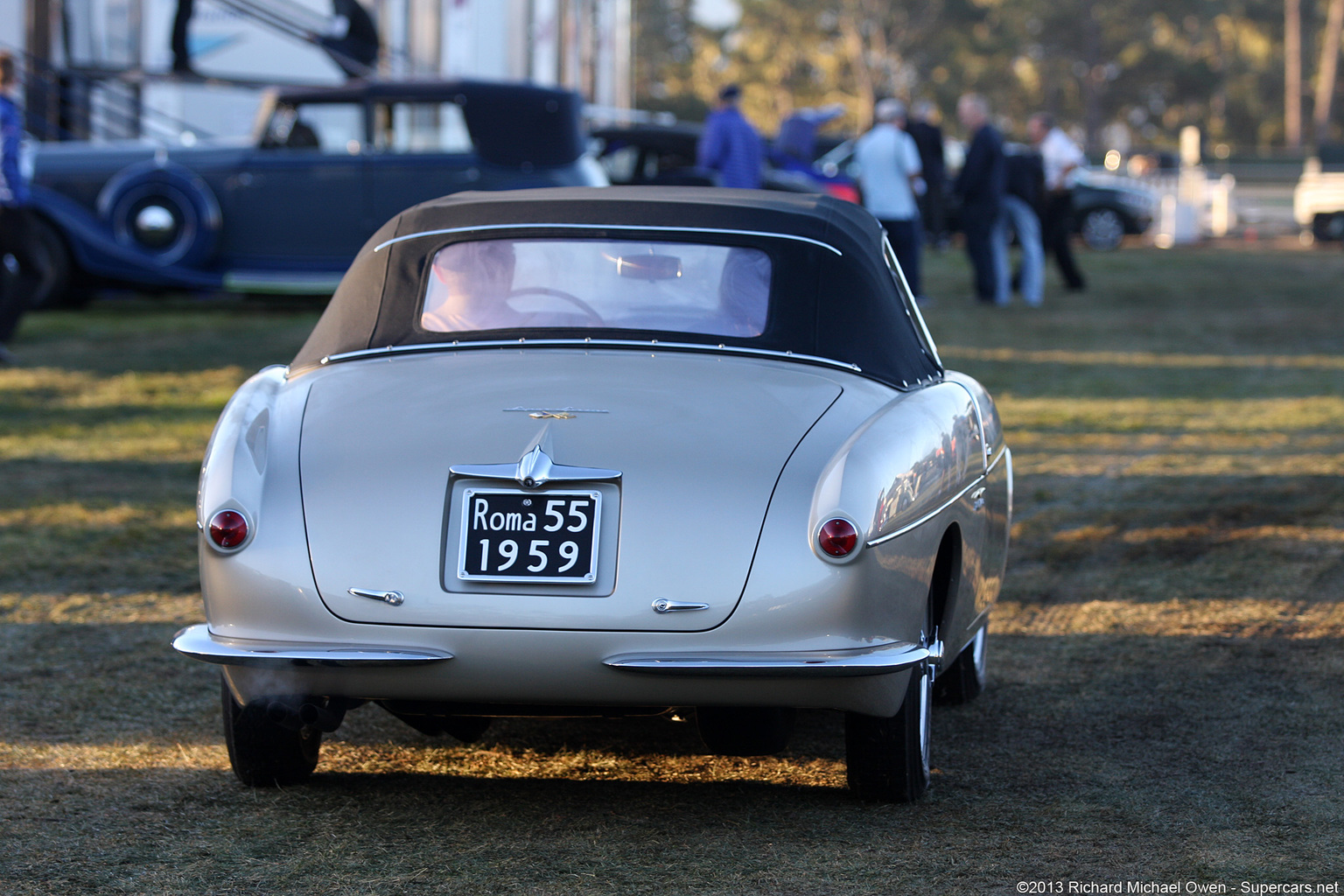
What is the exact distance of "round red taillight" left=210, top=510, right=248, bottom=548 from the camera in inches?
133

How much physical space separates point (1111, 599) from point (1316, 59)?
78.1 m

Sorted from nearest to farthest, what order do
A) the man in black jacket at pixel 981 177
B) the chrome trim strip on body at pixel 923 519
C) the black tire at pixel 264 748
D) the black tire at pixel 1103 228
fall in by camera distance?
1. the chrome trim strip on body at pixel 923 519
2. the black tire at pixel 264 748
3. the man in black jacket at pixel 981 177
4. the black tire at pixel 1103 228

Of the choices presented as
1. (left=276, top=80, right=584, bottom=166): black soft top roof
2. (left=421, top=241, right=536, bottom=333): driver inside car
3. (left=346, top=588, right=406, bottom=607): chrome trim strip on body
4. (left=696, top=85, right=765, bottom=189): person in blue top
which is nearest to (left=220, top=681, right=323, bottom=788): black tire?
(left=346, top=588, right=406, bottom=607): chrome trim strip on body

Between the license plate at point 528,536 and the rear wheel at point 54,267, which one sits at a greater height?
the license plate at point 528,536

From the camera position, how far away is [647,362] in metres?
3.71

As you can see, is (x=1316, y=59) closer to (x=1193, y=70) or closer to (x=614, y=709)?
(x=1193, y=70)

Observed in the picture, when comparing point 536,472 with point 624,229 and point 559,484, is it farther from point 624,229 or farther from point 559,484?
point 624,229

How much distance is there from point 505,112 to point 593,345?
1108cm

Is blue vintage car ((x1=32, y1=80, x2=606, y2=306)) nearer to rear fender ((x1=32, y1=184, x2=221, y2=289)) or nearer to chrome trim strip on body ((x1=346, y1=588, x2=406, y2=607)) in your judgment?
rear fender ((x1=32, y1=184, x2=221, y2=289))

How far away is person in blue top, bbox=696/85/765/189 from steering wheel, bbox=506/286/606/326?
1153 centimetres

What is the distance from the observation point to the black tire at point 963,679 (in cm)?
451

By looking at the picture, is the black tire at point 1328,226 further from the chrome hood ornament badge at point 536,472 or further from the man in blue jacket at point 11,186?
the chrome hood ornament badge at point 536,472

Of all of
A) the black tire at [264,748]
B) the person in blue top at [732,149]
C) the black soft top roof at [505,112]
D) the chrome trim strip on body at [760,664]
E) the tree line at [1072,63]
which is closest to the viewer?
the chrome trim strip on body at [760,664]

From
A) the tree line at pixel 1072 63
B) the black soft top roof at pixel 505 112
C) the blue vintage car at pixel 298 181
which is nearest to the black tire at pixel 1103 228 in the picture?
the blue vintage car at pixel 298 181
